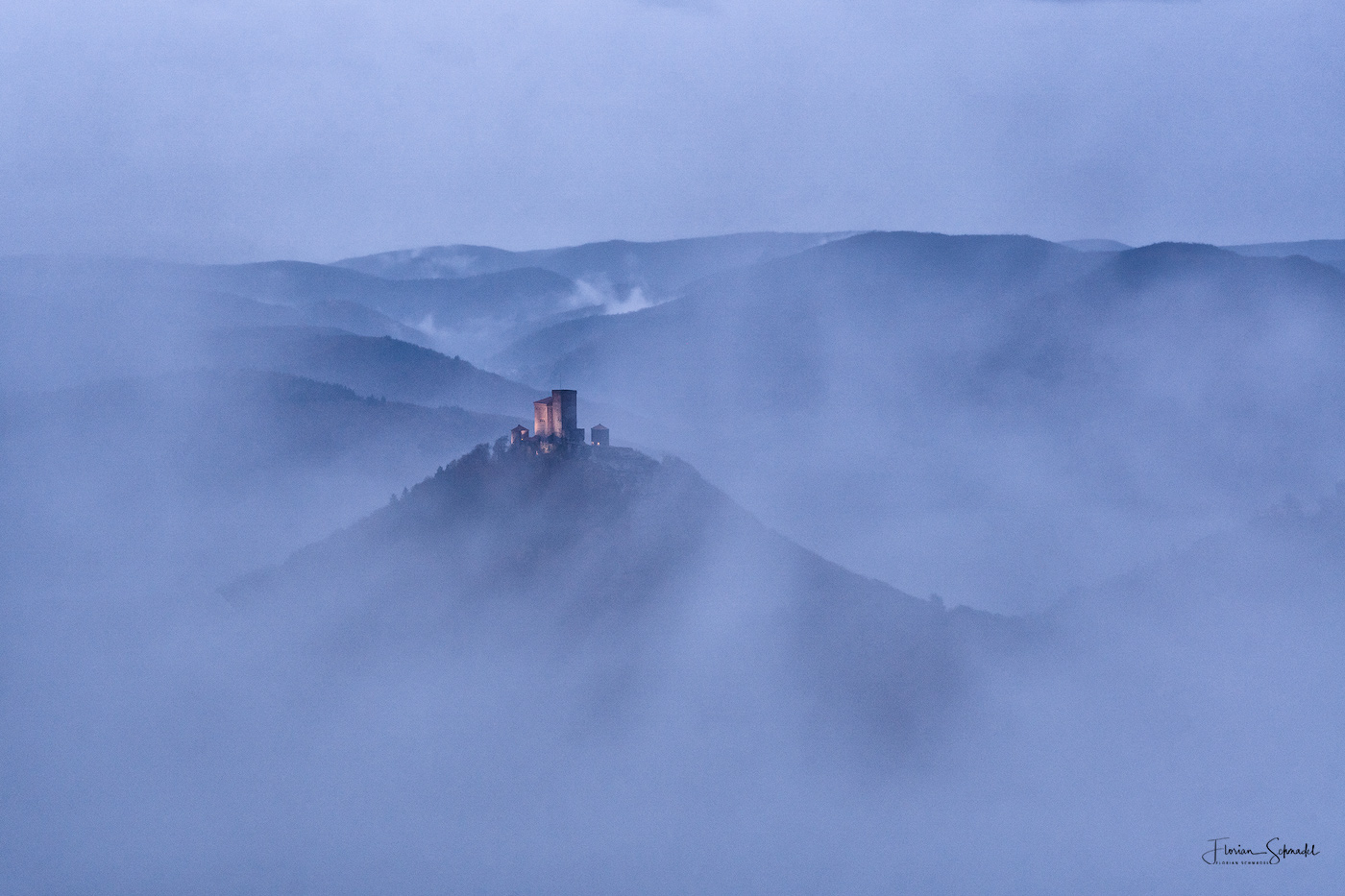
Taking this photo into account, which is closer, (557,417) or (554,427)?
(557,417)

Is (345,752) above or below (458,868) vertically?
above

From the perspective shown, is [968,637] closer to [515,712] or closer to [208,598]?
[515,712]

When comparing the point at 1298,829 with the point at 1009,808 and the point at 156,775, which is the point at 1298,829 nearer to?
the point at 1009,808

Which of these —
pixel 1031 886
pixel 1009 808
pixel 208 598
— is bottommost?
pixel 1031 886

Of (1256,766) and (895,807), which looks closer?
(895,807)

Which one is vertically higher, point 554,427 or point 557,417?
point 557,417

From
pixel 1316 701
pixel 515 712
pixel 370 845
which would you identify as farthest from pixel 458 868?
pixel 1316 701

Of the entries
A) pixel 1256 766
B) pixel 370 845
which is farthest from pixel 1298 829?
pixel 370 845

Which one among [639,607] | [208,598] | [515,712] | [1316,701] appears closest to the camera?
[639,607]

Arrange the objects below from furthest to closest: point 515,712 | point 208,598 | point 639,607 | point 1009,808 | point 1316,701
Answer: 1. point 208,598
2. point 1316,701
3. point 1009,808
4. point 515,712
5. point 639,607
